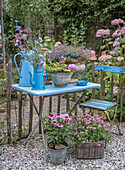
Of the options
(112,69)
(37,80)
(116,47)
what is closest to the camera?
(37,80)

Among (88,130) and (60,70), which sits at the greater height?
(60,70)

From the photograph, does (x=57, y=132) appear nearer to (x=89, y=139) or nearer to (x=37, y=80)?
(x=89, y=139)

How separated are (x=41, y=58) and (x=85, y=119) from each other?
3.25 ft

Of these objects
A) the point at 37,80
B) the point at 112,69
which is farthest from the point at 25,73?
the point at 112,69

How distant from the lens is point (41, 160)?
2.47 meters

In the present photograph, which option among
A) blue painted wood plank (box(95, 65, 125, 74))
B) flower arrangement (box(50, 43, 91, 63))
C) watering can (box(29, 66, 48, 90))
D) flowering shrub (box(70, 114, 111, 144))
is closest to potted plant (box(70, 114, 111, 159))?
flowering shrub (box(70, 114, 111, 144))

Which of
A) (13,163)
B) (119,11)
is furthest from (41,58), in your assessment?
(119,11)

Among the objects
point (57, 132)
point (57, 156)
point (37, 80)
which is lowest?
point (57, 156)

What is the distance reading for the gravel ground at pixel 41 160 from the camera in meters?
2.35

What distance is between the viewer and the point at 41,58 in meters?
2.35

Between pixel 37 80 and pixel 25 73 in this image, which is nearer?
pixel 37 80

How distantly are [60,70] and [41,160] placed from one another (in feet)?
3.71

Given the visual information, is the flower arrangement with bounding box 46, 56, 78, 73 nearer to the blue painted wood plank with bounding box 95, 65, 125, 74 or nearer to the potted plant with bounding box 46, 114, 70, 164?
the potted plant with bounding box 46, 114, 70, 164

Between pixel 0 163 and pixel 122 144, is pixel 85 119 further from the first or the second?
pixel 0 163
